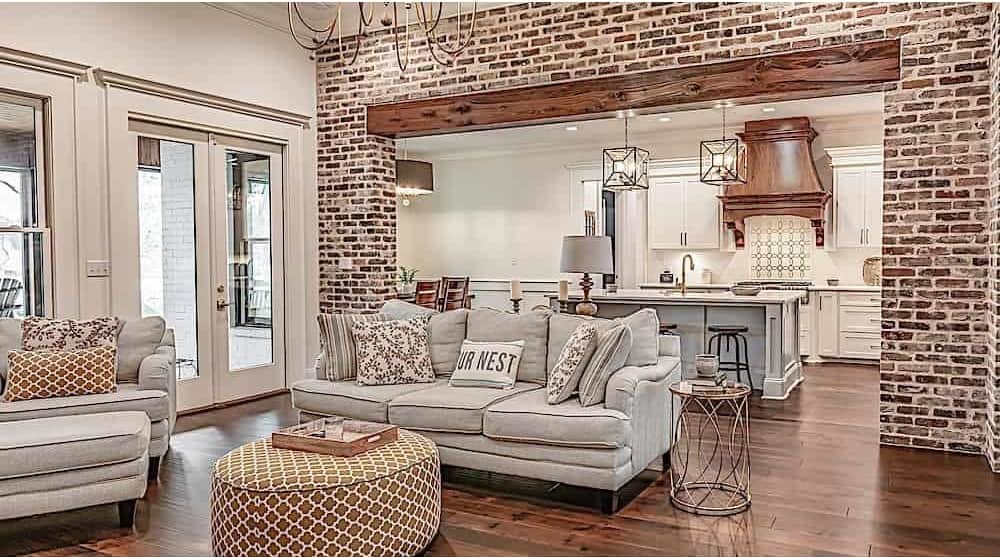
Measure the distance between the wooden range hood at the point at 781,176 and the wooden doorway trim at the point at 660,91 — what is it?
3980mm

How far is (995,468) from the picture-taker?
440 centimetres

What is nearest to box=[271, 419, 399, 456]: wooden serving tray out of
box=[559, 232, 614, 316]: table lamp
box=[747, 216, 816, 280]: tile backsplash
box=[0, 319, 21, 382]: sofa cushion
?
box=[0, 319, 21, 382]: sofa cushion

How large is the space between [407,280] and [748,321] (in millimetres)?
5390

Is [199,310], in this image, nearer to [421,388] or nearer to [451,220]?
[421,388]

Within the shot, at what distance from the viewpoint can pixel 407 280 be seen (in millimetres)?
11141

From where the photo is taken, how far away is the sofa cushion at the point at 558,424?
148 inches

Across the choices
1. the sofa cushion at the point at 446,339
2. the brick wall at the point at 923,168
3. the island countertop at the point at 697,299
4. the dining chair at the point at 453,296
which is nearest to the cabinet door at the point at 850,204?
the island countertop at the point at 697,299

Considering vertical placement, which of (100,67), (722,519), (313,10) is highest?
(313,10)

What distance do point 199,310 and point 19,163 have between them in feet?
5.78

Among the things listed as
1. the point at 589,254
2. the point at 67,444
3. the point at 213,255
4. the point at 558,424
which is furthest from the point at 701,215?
the point at 67,444

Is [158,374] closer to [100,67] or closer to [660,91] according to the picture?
[100,67]

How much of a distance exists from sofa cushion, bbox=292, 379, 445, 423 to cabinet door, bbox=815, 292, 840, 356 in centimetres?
595

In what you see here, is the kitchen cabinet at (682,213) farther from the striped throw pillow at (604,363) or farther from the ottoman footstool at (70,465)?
the ottoman footstool at (70,465)

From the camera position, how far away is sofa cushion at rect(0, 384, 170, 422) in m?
4.20
